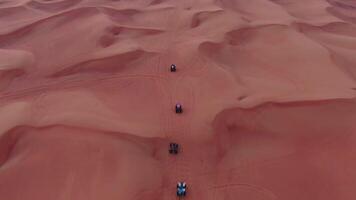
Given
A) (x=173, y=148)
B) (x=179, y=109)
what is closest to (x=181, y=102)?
(x=179, y=109)

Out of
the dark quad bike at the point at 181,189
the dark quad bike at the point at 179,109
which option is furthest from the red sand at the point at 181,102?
the dark quad bike at the point at 179,109

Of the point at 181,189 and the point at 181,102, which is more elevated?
the point at 181,102

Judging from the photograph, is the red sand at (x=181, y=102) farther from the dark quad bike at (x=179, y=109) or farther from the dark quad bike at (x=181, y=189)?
the dark quad bike at (x=179, y=109)

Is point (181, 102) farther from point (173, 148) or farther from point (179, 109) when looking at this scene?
point (173, 148)

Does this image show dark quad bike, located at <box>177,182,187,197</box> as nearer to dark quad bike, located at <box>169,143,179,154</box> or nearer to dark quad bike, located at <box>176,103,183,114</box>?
dark quad bike, located at <box>169,143,179,154</box>

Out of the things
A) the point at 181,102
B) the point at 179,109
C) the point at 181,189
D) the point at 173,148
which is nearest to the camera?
the point at 181,189

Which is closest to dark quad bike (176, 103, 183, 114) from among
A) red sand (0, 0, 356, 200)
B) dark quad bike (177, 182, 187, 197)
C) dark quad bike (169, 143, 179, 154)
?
red sand (0, 0, 356, 200)

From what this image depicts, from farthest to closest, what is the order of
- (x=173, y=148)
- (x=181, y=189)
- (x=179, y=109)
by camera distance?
(x=179, y=109)
(x=173, y=148)
(x=181, y=189)

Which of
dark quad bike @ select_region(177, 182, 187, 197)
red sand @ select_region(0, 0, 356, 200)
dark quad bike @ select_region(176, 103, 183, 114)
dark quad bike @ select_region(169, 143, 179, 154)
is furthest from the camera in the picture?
dark quad bike @ select_region(176, 103, 183, 114)
